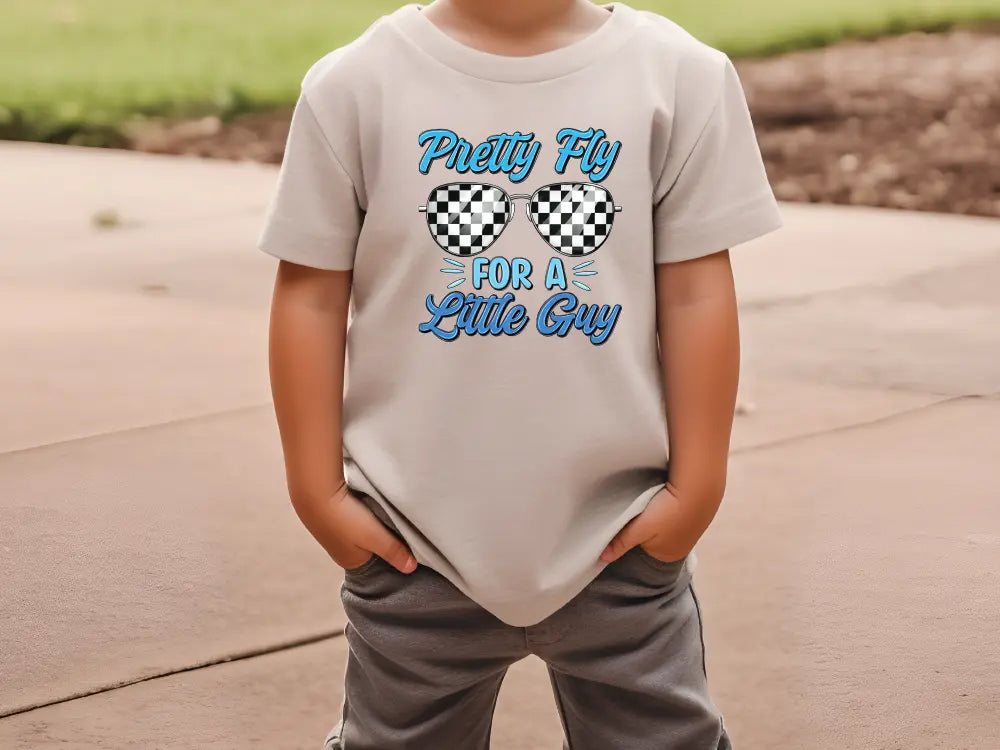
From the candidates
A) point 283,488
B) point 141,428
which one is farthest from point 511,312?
point 141,428

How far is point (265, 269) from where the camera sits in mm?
5234

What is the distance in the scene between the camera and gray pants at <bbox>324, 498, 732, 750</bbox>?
1639mm

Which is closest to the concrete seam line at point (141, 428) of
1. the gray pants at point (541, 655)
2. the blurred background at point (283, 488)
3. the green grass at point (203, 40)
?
the blurred background at point (283, 488)

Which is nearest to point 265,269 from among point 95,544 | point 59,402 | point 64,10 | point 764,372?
point 59,402

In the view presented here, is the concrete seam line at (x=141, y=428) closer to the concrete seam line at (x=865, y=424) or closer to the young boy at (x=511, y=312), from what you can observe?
the concrete seam line at (x=865, y=424)

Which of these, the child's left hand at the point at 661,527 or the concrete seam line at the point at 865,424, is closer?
the child's left hand at the point at 661,527

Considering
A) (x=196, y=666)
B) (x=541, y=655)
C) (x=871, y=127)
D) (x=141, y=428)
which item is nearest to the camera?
(x=541, y=655)

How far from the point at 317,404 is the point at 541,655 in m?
0.37

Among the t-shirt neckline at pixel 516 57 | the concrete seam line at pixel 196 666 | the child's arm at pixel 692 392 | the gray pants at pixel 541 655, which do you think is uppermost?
the t-shirt neckline at pixel 516 57

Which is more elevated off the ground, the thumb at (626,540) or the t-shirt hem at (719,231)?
the t-shirt hem at (719,231)

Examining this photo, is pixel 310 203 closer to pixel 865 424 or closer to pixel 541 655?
pixel 541 655

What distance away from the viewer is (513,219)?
5.03 feet

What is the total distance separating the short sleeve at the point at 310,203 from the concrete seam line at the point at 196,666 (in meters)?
1.07

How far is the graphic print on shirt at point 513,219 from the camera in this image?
1532 millimetres
